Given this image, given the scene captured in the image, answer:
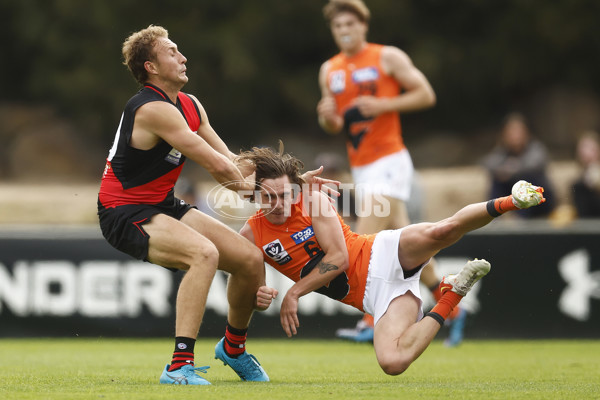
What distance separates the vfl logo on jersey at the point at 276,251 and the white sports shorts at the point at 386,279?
0.55m

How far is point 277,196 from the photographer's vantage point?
577 centimetres

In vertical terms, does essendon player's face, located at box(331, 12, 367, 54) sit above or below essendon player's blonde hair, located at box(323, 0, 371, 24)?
below

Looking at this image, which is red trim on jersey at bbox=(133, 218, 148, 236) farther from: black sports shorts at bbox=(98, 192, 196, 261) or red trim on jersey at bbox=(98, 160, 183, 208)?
red trim on jersey at bbox=(98, 160, 183, 208)

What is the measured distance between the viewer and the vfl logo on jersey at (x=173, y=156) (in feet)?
18.9

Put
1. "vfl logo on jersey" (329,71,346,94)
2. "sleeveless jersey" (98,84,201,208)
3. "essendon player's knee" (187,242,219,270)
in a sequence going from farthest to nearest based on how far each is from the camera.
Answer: "vfl logo on jersey" (329,71,346,94)
"sleeveless jersey" (98,84,201,208)
"essendon player's knee" (187,242,219,270)

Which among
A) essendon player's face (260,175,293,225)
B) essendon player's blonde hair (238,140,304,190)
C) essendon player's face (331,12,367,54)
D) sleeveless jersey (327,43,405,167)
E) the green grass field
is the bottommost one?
the green grass field

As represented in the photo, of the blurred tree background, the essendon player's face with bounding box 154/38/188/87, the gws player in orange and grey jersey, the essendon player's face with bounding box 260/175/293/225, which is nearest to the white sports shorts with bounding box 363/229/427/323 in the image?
the gws player in orange and grey jersey

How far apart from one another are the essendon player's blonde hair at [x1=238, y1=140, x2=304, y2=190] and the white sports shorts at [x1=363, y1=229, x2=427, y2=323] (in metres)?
0.70

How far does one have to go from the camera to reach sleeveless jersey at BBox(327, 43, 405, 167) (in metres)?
8.68

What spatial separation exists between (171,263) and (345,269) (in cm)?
113

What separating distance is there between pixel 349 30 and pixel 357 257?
3.30 m

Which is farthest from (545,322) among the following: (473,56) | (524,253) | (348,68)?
(473,56)

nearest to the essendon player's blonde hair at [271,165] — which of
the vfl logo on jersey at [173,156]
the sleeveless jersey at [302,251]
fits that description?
the sleeveless jersey at [302,251]

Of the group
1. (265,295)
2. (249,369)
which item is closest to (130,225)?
(265,295)
